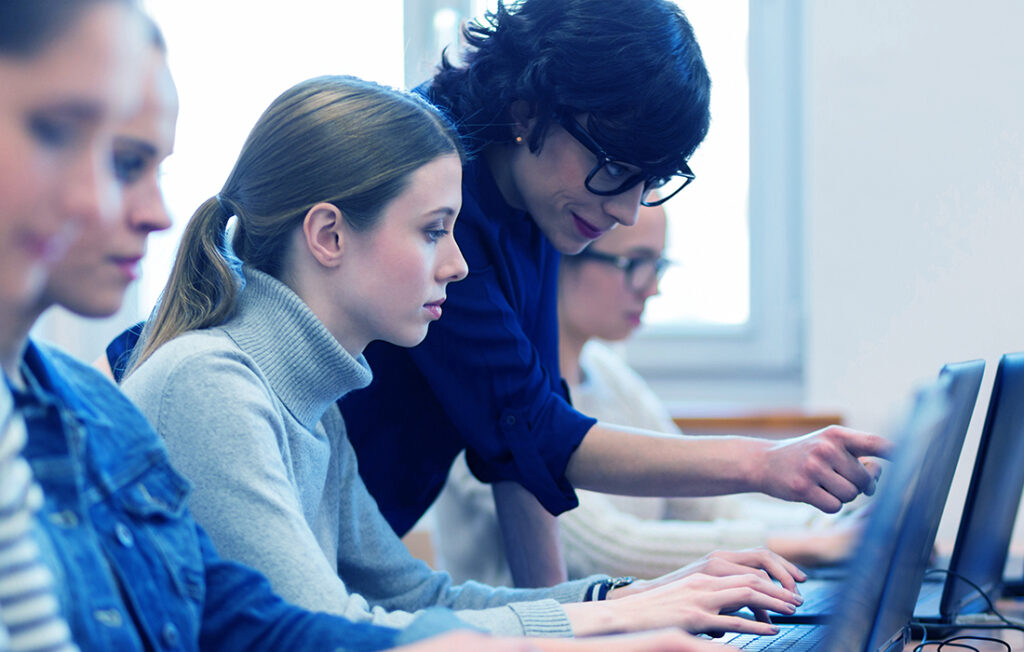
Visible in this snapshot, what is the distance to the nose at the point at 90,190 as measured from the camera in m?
0.53

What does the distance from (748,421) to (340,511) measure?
1697mm

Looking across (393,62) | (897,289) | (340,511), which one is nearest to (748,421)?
(897,289)

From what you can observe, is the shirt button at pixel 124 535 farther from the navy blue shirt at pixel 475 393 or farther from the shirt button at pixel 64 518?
the navy blue shirt at pixel 475 393

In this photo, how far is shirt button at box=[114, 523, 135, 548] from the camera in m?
0.67

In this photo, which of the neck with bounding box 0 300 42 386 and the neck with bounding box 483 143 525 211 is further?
the neck with bounding box 483 143 525 211

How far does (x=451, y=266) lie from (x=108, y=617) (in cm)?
56

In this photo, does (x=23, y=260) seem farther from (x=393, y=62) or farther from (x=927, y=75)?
(x=393, y=62)

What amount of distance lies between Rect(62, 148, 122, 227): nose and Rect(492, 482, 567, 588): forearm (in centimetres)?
95

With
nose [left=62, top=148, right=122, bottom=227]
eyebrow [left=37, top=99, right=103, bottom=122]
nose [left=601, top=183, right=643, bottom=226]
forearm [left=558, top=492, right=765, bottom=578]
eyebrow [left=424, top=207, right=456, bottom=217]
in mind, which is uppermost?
eyebrow [left=37, top=99, right=103, bottom=122]

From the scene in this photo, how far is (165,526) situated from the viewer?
2.37 ft

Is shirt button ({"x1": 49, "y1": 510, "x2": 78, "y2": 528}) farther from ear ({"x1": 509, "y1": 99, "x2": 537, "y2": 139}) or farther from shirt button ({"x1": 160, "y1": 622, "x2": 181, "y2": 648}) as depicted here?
ear ({"x1": 509, "y1": 99, "x2": 537, "y2": 139})

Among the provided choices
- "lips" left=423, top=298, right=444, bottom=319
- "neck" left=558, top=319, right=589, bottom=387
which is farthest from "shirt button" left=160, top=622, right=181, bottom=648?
"neck" left=558, top=319, right=589, bottom=387

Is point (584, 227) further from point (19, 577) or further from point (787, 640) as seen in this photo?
point (19, 577)

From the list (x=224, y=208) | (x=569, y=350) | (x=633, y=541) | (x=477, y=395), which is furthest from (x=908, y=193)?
(x=224, y=208)
